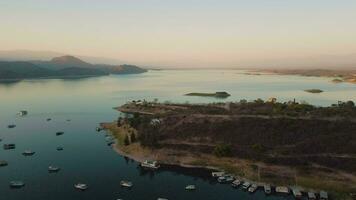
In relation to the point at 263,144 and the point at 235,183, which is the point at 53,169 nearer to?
the point at 235,183

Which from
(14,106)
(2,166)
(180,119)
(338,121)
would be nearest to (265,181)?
(338,121)

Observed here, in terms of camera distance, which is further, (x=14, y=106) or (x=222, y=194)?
(x=14, y=106)

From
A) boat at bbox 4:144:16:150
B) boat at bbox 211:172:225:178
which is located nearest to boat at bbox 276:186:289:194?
boat at bbox 211:172:225:178

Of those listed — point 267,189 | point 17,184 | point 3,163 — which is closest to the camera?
point 267,189

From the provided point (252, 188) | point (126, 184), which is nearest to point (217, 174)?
point (252, 188)

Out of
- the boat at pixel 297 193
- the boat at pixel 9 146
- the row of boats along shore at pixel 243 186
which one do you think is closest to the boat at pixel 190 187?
the row of boats along shore at pixel 243 186

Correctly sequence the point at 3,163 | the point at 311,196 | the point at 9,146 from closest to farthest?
the point at 311,196
the point at 3,163
the point at 9,146

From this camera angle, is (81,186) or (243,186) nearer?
(81,186)

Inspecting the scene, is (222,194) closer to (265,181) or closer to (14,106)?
(265,181)

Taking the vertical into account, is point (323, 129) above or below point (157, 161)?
above

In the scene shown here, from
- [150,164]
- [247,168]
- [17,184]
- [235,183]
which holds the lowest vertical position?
[17,184]
